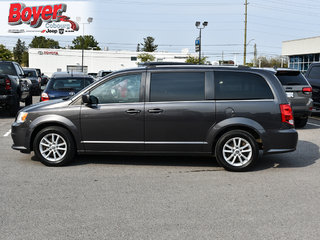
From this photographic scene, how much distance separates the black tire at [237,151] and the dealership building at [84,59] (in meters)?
80.2

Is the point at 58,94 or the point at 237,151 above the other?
the point at 58,94

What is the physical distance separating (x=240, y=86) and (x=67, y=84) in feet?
22.6

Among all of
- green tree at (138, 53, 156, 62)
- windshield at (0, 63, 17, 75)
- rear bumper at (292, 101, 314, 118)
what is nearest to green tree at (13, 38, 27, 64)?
green tree at (138, 53, 156, 62)

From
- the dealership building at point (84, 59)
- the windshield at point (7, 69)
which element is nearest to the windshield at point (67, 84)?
the windshield at point (7, 69)

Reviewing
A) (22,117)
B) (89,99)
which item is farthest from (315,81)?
(22,117)

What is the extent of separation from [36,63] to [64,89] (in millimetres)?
78252

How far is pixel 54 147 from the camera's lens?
7012 mm

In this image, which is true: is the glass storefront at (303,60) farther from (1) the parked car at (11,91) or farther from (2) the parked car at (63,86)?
(2) the parked car at (63,86)

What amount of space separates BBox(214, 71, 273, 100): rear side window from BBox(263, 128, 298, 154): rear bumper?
0.63m

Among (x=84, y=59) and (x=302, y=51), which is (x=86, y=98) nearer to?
(x=302, y=51)

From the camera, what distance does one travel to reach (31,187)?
574 cm

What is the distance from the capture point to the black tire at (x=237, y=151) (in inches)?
265

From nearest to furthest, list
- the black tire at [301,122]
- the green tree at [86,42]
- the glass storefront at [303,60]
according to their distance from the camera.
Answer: the black tire at [301,122] < the glass storefront at [303,60] < the green tree at [86,42]

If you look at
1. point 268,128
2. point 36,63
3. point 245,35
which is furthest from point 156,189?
point 36,63
